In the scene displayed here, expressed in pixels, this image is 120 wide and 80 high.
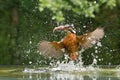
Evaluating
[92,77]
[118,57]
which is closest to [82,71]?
[92,77]

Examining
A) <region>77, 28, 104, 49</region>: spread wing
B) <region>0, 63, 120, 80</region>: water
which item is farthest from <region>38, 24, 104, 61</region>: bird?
<region>0, 63, 120, 80</region>: water

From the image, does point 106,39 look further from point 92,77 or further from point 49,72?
point 92,77

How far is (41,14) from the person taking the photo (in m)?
9.95

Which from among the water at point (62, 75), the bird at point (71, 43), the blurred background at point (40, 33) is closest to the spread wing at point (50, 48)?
the bird at point (71, 43)

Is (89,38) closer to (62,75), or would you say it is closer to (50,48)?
(50,48)

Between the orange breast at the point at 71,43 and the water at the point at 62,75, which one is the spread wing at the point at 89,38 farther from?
the water at the point at 62,75

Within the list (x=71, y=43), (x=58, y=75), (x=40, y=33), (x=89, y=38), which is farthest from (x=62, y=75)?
(x=40, y=33)

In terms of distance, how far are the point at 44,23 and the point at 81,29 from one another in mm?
722

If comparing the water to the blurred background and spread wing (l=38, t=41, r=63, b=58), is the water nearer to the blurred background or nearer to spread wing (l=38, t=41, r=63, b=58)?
spread wing (l=38, t=41, r=63, b=58)

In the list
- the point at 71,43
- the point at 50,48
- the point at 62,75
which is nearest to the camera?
the point at 62,75

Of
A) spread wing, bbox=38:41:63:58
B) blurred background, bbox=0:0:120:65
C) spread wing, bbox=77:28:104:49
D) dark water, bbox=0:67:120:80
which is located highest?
blurred background, bbox=0:0:120:65

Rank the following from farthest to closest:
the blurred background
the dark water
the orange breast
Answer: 1. the blurred background
2. the orange breast
3. the dark water

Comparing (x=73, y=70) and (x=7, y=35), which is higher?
(x=7, y=35)

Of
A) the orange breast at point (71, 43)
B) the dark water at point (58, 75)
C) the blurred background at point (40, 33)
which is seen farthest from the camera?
the blurred background at point (40, 33)
